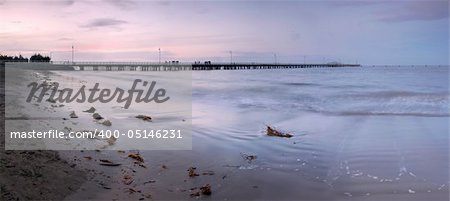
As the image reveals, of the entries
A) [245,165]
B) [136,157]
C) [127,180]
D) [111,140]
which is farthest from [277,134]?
[127,180]

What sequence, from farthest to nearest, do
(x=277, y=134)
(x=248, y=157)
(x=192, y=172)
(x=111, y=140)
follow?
(x=277, y=134), (x=111, y=140), (x=248, y=157), (x=192, y=172)

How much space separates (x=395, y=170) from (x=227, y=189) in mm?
3422

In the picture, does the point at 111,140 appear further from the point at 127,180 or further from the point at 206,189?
the point at 206,189

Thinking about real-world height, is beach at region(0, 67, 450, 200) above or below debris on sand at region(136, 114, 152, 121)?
below

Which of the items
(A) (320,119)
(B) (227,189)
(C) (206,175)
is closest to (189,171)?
(C) (206,175)

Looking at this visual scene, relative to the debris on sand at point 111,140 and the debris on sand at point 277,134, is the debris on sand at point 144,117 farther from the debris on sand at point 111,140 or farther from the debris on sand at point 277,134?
the debris on sand at point 277,134

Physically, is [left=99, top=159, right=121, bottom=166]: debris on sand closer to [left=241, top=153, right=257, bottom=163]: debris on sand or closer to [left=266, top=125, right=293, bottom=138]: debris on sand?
[left=241, top=153, right=257, bottom=163]: debris on sand

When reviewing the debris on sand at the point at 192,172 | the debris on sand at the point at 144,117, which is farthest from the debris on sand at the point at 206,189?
the debris on sand at the point at 144,117

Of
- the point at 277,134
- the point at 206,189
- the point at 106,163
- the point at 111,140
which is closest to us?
the point at 206,189

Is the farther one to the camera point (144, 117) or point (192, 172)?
point (144, 117)

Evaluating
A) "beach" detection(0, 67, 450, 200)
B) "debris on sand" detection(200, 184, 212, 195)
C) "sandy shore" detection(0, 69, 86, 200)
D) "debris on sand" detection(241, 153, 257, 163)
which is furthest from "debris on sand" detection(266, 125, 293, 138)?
"sandy shore" detection(0, 69, 86, 200)

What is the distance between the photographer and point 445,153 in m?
9.45

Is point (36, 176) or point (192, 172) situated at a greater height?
point (36, 176)

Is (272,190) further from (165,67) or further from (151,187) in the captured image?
(165,67)
